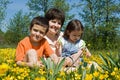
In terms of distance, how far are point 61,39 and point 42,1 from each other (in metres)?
35.6

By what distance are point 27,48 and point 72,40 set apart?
0.94 metres

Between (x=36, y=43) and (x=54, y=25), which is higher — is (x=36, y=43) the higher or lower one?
the lower one

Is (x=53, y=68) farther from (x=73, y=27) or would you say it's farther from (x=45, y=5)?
(x=45, y=5)

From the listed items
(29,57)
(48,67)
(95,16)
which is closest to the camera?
(48,67)

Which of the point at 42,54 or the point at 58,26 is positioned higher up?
the point at 58,26

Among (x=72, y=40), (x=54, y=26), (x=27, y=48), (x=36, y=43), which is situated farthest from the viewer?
(x=72, y=40)

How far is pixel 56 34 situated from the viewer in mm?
5871

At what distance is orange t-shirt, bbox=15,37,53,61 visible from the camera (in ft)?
16.4

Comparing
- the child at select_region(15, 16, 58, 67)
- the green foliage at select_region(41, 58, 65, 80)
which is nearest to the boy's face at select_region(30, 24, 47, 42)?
Answer: the child at select_region(15, 16, 58, 67)

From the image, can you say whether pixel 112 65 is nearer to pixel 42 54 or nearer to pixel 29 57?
pixel 29 57

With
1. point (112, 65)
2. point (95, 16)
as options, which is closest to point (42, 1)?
point (95, 16)

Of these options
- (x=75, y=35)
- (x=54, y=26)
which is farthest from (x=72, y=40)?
(x=54, y=26)

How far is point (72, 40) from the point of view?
19.0ft

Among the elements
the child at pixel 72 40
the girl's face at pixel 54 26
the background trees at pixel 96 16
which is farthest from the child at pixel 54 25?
the background trees at pixel 96 16
